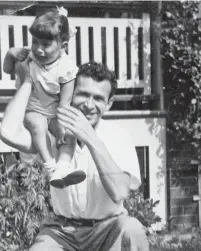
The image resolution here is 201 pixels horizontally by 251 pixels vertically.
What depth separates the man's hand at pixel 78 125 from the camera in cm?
123

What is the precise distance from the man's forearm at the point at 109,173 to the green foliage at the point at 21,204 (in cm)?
34

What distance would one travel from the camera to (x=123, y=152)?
1.33m

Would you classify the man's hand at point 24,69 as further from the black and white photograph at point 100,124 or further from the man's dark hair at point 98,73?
the man's dark hair at point 98,73

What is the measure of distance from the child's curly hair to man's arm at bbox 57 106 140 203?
169mm

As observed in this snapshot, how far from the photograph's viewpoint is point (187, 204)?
1.55 metres

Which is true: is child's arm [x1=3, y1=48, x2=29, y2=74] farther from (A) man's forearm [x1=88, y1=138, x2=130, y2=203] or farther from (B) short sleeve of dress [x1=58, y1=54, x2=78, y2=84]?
(A) man's forearm [x1=88, y1=138, x2=130, y2=203]

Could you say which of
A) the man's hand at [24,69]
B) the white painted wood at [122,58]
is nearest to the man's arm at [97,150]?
the man's hand at [24,69]

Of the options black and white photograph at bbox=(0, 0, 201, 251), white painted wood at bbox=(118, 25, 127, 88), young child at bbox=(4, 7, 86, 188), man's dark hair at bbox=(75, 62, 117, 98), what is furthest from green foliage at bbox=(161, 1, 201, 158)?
young child at bbox=(4, 7, 86, 188)

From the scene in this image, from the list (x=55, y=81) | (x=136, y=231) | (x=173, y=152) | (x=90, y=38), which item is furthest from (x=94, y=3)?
(x=136, y=231)

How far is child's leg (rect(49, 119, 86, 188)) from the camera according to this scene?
4.00ft

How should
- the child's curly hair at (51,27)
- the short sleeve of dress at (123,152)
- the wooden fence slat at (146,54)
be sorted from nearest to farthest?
the child's curly hair at (51,27), the short sleeve of dress at (123,152), the wooden fence slat at (146,54)

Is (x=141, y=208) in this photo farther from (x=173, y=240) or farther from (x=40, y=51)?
(x=40, y=51)

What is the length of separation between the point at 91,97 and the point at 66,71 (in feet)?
0.27

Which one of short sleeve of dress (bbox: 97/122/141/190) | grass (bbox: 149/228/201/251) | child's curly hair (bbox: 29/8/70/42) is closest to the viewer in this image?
child's curly hair (bbox: 29/8/70/42)
